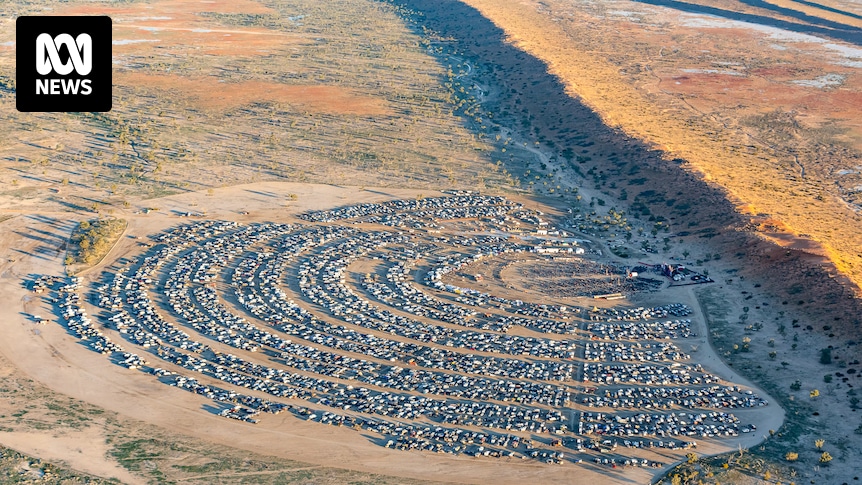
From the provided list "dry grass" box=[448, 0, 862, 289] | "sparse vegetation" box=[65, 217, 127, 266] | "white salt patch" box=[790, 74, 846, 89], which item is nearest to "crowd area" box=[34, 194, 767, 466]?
"sparse vegetation" box=[65, 217, 127, 266]

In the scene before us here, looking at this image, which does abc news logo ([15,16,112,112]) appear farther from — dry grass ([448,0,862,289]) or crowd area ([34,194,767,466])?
dry grass ([448,0,862,289])

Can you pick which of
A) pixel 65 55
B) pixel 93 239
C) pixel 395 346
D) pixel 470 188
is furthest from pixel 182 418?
pixel 470 188

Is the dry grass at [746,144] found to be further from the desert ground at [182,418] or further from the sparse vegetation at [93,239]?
the sparse vegetation at [93,239]

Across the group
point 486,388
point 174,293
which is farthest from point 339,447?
point 174,293

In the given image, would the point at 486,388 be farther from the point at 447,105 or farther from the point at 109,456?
the point at 447,105

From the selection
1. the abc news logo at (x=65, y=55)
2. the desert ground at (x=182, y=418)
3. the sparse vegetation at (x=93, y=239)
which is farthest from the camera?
the sparse vegetation at (x=93, y=239)

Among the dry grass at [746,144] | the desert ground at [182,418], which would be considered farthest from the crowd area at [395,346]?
the dry grass at [746,144]
